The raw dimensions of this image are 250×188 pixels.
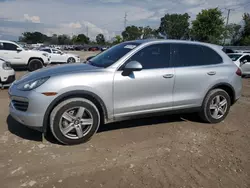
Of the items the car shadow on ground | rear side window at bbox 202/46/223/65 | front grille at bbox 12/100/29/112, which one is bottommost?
the car shadow on ground

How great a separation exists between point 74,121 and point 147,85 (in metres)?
1.31

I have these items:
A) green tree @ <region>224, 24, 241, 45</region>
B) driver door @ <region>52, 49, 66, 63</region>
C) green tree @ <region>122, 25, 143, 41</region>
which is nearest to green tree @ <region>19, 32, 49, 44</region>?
green tree @ <region>122, 25, 143, 41</region>

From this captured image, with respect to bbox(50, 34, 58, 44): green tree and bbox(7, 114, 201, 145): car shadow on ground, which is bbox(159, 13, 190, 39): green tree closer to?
bbox(50, 34, 58, 44): green tree

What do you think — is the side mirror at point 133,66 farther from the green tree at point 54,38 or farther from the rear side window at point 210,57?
the green tree at point 54,38

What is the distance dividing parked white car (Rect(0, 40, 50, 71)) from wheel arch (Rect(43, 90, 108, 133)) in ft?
31.4

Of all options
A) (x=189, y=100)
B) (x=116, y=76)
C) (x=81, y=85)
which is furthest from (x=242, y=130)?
(x=81, y=85)

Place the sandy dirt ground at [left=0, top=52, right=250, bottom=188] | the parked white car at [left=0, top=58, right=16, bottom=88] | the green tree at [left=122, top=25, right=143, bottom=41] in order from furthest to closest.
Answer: the green tree at [left=122, top=25, right=143, bottom=41], the parked white car at [left=0, top=58, right=16, bottom=88], the sandy dirt ground at [left=0, top=52, right=250, bottom=188]

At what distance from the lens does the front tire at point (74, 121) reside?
3.25 metres

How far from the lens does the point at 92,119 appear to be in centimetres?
345

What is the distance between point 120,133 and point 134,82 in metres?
1.00

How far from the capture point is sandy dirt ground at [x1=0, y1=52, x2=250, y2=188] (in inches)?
104

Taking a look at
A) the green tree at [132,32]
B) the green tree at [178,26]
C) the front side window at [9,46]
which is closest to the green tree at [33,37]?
the green tree at [132,32]

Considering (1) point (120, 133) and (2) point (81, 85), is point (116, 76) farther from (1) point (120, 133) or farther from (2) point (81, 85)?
(1) point (120, 133)

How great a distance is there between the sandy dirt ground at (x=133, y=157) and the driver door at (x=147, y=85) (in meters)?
0.54
